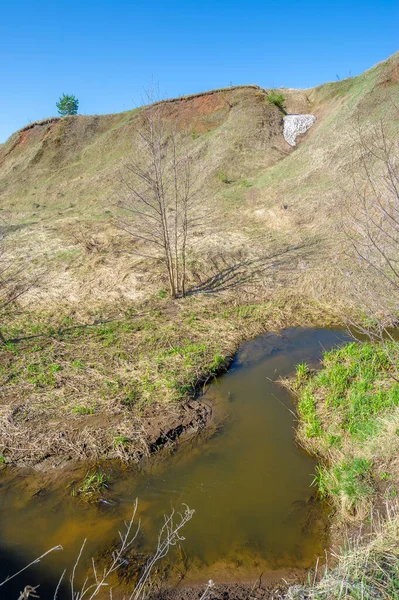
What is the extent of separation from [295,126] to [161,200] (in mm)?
15266

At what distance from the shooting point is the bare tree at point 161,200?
930 centimetres

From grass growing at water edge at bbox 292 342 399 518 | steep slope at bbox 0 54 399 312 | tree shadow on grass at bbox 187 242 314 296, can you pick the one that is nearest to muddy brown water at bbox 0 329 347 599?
grass growing at water edge at bbox 292 342 399 518

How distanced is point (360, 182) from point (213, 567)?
1479 centimetres

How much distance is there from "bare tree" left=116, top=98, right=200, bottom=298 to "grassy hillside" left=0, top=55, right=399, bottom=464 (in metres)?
0.60

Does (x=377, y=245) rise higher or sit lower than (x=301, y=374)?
higher

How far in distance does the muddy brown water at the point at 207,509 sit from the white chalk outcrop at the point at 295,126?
21470 millimetres

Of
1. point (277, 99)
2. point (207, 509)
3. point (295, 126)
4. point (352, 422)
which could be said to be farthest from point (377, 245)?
point (277, 99)

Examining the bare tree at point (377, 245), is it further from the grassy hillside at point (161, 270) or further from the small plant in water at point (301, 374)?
the small plant in water at point (301, 374)

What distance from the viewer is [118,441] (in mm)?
5582

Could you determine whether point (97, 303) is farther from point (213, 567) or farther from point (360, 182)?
point (360, 182)

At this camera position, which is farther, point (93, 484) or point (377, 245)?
point (377, 245)

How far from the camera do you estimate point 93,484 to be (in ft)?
16.2

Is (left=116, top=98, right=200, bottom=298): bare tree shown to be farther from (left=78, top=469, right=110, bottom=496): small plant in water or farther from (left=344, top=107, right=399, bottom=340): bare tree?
(left=78, top=469, right=110, bottom=496): small plant in water

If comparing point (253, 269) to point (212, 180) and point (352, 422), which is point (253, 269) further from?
point (212, 180)
